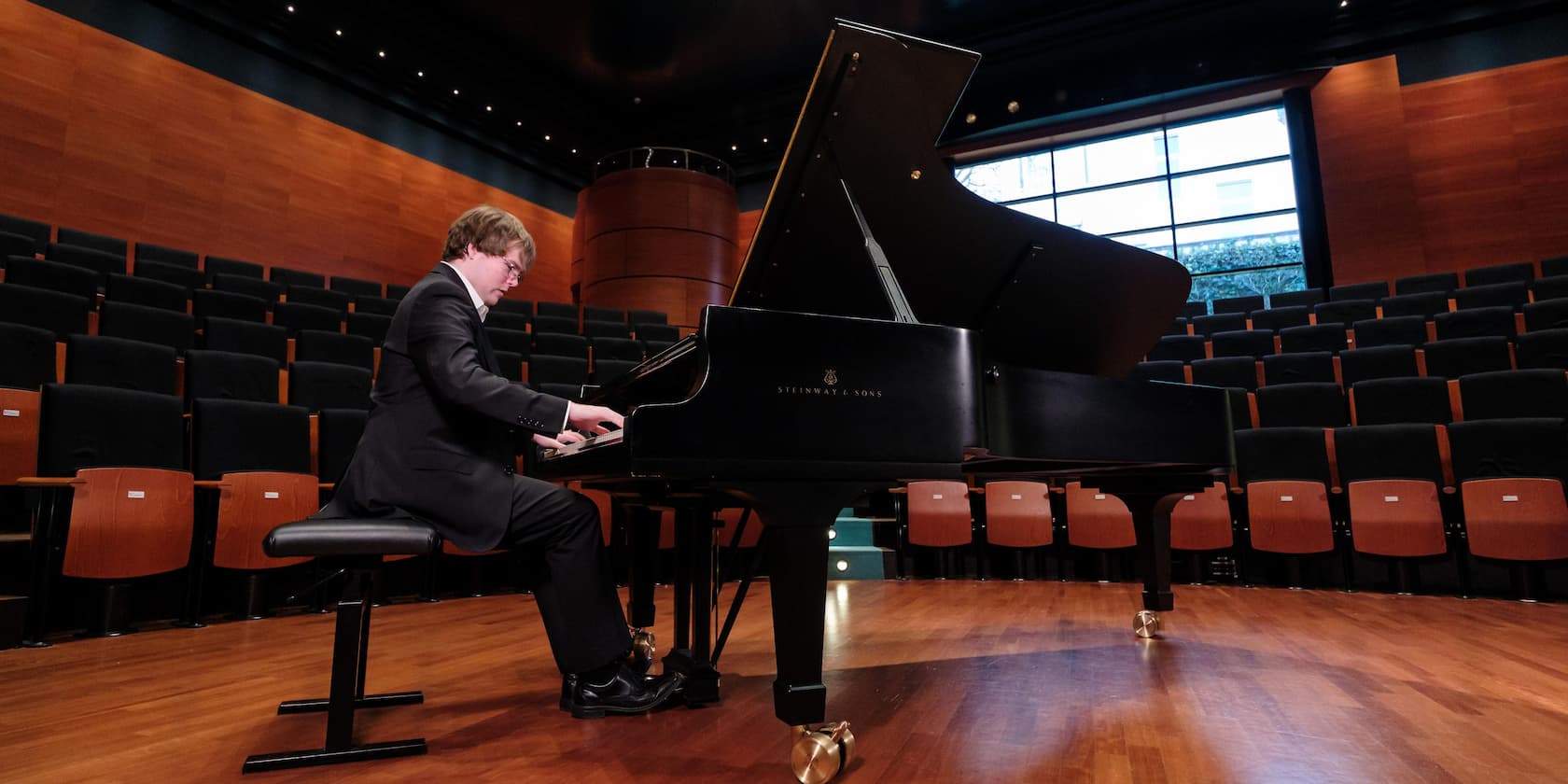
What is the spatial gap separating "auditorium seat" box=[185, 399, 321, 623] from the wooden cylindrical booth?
13.3ft

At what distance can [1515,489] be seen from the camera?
2.89 meters

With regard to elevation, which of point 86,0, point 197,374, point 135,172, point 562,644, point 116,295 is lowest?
point 562,644

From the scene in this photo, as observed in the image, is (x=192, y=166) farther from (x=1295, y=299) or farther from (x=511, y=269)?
(x=1295, y=299)

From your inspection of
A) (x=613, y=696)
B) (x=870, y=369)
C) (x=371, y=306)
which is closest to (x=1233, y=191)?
(x=870, y=369)

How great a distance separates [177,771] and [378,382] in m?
0.67

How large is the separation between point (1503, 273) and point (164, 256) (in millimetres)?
8587

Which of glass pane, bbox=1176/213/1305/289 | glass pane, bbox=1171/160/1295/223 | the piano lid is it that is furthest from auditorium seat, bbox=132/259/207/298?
glass pane, bbox=1171/160/1295/223

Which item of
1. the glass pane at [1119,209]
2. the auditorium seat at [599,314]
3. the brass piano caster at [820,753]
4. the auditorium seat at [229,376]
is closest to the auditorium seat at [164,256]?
the auditorium seat at [229,376]

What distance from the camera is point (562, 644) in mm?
1386

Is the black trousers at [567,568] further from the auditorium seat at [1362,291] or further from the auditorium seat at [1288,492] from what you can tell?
the auditorium seat at [1362,291]

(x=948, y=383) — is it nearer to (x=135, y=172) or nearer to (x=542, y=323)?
(x=542, y=323)

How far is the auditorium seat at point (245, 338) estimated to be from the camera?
3.40 m


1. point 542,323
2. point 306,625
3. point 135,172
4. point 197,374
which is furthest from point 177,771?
point 135,172

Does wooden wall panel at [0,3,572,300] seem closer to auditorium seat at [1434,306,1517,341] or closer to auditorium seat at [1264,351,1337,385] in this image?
auditorium seat at [1264,351,1337,385]
